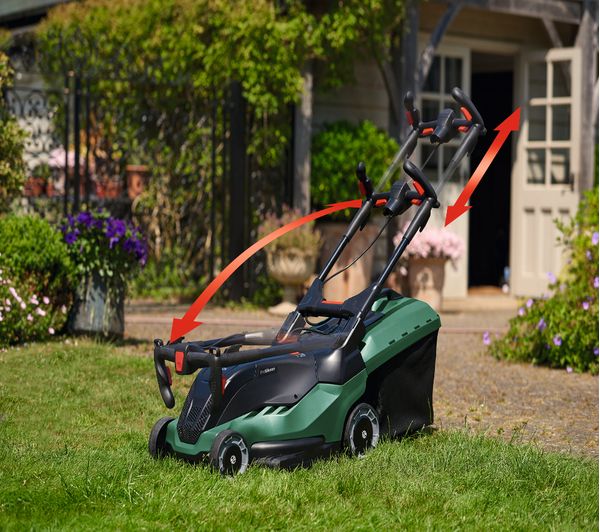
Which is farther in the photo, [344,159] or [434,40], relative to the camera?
[434,40]

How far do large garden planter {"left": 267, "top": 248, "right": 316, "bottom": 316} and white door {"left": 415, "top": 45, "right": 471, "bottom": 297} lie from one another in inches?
68.8

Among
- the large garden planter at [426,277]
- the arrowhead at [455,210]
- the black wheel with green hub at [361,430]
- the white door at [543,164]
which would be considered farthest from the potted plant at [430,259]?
the black wheel with green hub at [361,430]

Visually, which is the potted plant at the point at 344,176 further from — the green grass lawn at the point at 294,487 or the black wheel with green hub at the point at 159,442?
the black wheel with green hub at the point at 159,442

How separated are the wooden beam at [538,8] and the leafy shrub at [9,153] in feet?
14.4

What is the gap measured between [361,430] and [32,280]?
3.37 metres

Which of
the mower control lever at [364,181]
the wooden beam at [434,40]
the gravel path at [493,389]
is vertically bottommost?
the gravel path at [493,389]

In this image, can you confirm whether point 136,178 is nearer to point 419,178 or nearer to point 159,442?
point 419,178

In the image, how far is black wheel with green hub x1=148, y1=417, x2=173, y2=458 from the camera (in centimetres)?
454

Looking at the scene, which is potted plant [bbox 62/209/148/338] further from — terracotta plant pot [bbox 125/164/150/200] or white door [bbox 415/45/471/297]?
white door [bbox 415/45/471/297]

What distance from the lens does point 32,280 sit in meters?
7.41

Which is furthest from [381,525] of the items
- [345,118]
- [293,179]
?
[345,118]

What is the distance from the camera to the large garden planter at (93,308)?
7.66 meters

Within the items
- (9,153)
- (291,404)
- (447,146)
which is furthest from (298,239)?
(291,404)

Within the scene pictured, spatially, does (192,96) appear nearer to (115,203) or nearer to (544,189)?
(115,203)
